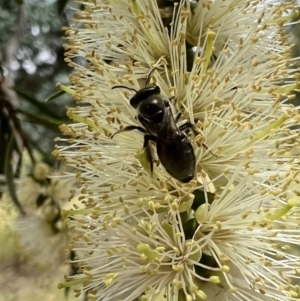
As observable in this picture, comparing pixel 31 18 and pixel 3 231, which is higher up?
pixel 31 18

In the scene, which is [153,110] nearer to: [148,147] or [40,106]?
[148,147]

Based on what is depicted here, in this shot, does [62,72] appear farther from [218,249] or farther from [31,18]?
[218,249]

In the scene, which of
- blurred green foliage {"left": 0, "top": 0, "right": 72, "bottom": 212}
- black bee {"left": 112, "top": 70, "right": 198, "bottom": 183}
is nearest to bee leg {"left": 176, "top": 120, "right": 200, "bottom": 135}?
black bee {"left": 112, "top": 70, "right": 198, "bottom": 183}

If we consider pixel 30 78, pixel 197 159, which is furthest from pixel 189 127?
pixel 30 78

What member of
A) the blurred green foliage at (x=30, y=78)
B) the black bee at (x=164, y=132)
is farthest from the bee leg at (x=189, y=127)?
the blurred green foliage at (x=30, y=78)

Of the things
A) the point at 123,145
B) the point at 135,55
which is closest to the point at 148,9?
the point at 135,55

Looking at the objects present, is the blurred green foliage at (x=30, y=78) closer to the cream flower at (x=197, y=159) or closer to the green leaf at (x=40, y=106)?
the green leaf at (x=40, y=106)

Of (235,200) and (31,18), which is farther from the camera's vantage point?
(31,18)
